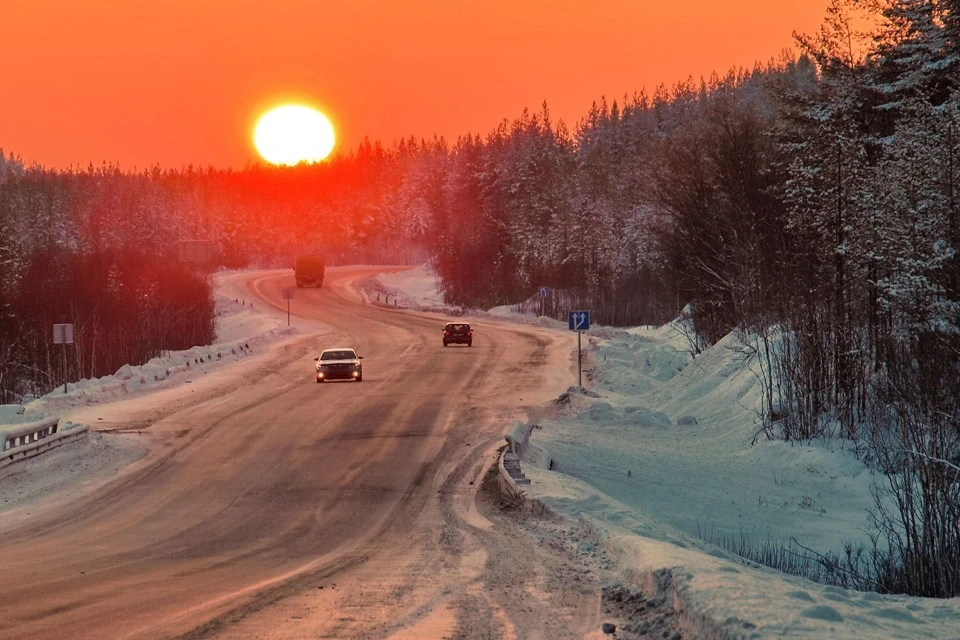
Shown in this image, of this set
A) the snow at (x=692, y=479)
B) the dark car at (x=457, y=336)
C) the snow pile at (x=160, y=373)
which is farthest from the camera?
the dark car at (x=457, y=336)

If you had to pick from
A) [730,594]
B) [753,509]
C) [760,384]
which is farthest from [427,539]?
[760,384]

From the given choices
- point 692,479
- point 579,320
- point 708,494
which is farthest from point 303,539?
point 579,320

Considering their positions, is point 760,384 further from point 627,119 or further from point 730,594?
point 627,119

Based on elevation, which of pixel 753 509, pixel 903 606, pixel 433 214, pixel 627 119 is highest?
pixel 627 119

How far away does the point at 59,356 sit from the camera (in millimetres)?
61156

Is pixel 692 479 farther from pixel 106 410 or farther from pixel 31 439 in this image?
pixel 106 410

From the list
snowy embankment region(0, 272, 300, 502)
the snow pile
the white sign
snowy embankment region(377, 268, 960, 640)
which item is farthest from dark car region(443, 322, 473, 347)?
the white sign

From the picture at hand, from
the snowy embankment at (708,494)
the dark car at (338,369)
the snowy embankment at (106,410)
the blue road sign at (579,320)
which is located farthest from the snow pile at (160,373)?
the blue road sign at (579,320)

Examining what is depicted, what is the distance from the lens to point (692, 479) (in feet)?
74.3

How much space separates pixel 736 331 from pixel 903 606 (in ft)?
86.6

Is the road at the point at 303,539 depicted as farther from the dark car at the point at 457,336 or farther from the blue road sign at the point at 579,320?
the dark car at the point at 457,336

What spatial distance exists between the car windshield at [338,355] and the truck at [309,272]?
217 ft

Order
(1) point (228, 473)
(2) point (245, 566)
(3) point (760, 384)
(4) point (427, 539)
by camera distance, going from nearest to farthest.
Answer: (2) point (245, 566) < (4) point (427, 539) < (1) point (228, 473) < (3) point (760, 384)

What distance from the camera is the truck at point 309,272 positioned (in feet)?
348
